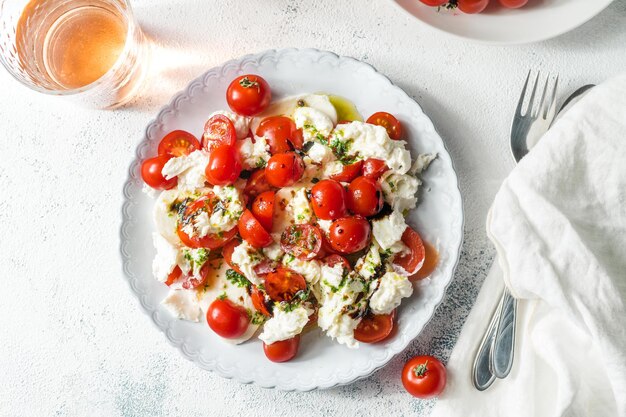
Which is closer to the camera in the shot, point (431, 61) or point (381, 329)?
point (381, 329)

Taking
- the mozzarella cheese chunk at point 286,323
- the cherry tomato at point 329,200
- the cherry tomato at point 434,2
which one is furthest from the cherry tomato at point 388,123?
the mozzarella cheese chunk at point 286,323

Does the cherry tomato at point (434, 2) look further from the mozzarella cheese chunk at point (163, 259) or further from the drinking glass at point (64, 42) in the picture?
the mozzarella cheese chunk at point (163, 259)

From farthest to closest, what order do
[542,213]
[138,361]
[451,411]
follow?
[138,361], [451,411], [542,213]

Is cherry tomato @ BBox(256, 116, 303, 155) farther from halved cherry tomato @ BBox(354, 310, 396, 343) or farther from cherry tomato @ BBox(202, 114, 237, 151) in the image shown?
halved cherry tomato @ BBox(354, 310, 396, 343)

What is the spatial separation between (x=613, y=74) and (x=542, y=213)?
52cm

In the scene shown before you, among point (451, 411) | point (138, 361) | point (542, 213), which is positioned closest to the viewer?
point (542, 213)

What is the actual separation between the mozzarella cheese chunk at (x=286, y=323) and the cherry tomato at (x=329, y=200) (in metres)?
0.26

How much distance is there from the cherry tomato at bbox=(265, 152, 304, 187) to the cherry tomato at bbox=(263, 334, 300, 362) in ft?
1.38

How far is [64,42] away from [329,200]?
36.4 inches

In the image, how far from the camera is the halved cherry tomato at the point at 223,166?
181cm

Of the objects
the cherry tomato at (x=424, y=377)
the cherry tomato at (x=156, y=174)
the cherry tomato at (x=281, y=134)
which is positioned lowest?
the cherry tomato at (x=424, y=377)

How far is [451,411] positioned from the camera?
6.19ft

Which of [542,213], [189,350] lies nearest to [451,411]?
[542,213]

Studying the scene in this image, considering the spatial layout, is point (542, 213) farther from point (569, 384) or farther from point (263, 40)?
point (263, 40)
